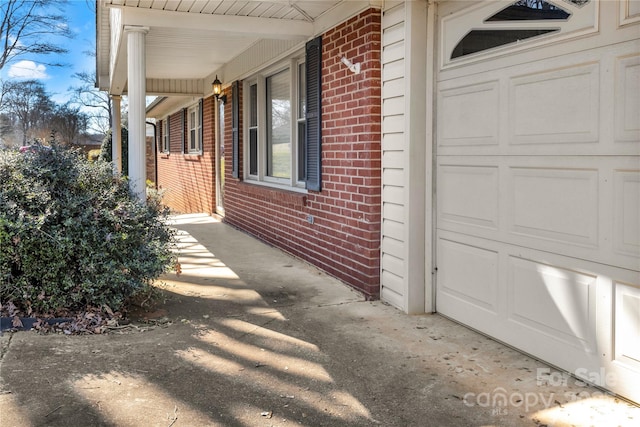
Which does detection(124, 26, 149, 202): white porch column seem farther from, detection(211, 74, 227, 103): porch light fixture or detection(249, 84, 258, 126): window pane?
detection(211, 74, 227, 103): porch light fixture

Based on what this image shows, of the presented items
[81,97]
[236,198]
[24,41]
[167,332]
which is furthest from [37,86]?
[167,332]

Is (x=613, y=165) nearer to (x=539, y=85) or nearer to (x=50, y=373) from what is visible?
(x=539, y=85)

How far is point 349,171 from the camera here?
540cm

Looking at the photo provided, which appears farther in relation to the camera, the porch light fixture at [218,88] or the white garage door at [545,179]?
the porch light fixture at [218,88]

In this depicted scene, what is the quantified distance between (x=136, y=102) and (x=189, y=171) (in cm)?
911

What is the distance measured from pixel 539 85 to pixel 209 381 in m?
2.58

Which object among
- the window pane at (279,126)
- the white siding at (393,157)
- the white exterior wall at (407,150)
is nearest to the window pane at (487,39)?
the white exterior wall at (407,150)

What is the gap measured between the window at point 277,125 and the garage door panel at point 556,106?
3.69 meters

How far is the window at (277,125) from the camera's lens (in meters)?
7.18

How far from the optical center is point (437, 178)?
4.44 meters

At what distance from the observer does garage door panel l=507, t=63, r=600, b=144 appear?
10.1ft

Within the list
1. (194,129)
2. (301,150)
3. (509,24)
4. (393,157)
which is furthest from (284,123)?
(194,129)

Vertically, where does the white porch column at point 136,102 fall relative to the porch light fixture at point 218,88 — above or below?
below

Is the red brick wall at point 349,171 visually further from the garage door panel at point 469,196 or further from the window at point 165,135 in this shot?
the window at point 165,135
